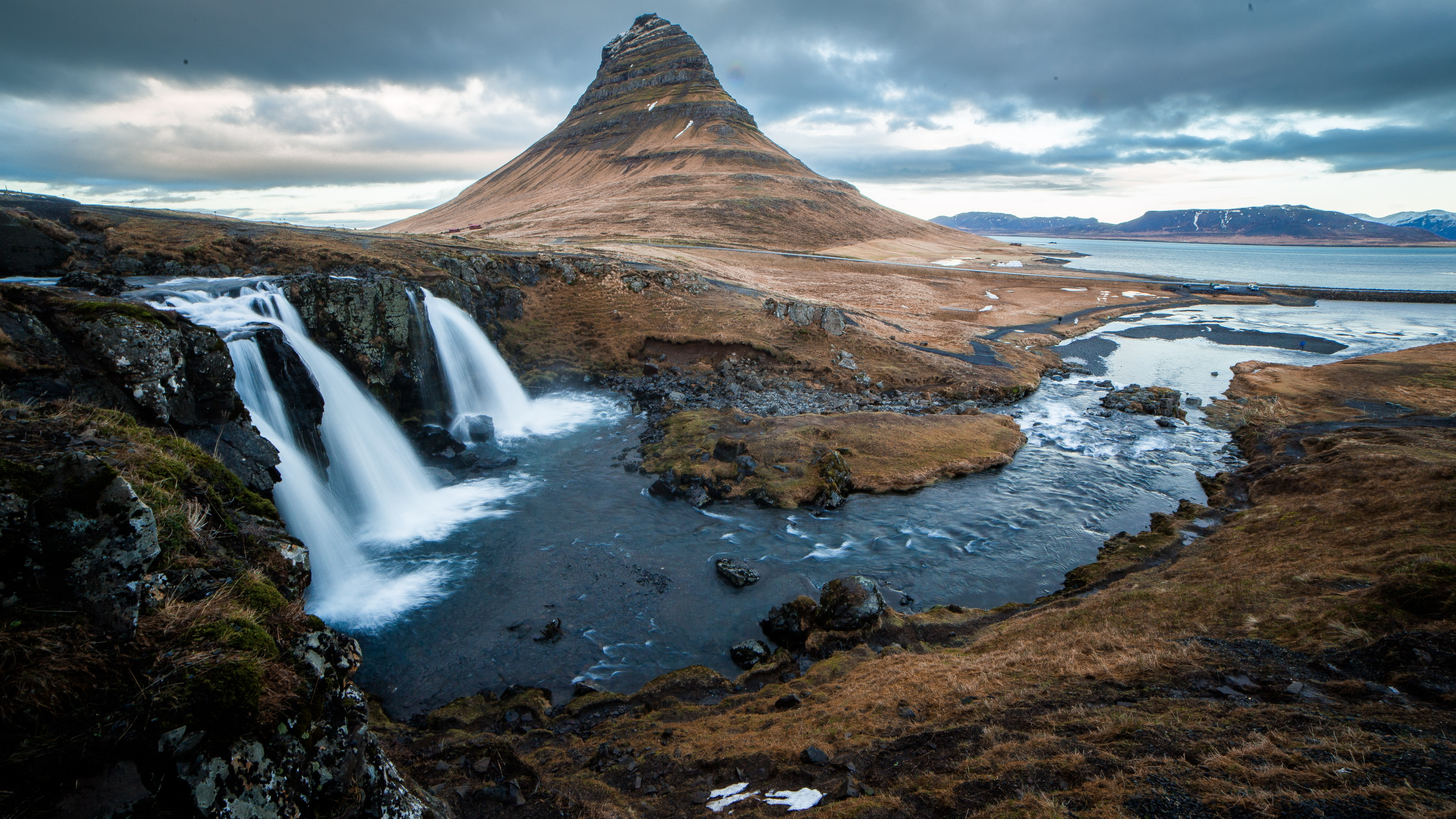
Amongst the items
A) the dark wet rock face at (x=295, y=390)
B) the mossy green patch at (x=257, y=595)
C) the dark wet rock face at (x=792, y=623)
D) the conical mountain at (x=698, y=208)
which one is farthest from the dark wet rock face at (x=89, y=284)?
the conical mountain at (x=698, y=208)

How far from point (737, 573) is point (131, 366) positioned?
16757 millimetres

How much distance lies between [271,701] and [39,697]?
1.72 m

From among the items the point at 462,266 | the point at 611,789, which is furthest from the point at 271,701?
the point at 462,266

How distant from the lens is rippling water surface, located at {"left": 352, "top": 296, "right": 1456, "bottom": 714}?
614 inches

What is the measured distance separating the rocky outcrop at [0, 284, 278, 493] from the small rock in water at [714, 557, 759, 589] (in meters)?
13.7

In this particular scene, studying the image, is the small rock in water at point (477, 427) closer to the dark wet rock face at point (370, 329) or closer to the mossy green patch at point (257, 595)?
the dark wet rock face at point (370, 329)

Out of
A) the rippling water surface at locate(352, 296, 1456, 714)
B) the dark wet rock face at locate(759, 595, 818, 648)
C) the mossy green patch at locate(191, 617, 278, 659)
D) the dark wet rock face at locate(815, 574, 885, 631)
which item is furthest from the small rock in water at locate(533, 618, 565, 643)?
the mossy green patch at locate(191, 617, 278, 659)

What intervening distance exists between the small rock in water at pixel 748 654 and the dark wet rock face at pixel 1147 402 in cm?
3427

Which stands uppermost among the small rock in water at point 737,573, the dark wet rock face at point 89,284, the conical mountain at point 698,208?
the conical mountain at point 698,208

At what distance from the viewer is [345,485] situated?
23266 mm

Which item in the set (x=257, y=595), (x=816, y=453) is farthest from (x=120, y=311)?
(x=816, y=453)

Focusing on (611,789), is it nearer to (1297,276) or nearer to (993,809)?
(993,809)

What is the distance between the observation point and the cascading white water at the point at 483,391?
Result: 3384 cm

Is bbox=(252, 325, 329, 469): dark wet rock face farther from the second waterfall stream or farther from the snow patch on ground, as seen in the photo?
the snow patch on ground
